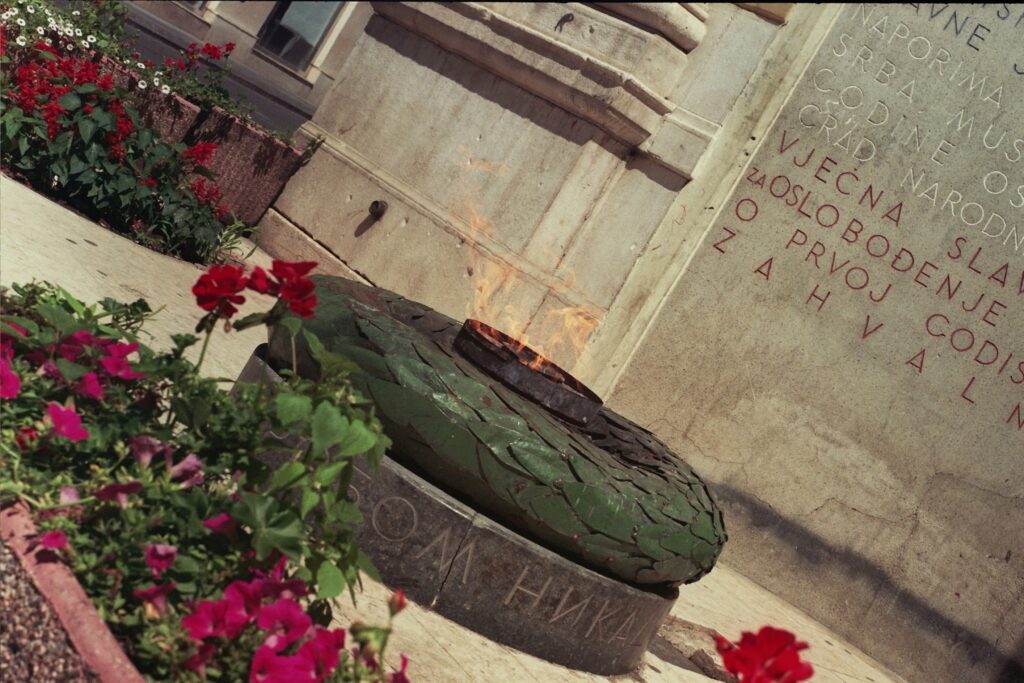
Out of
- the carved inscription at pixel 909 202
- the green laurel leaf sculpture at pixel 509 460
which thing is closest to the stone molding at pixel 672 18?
the carved inscription at pixel 909 202

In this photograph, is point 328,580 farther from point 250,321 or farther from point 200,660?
point 250,321

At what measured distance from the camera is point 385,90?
7680 mm

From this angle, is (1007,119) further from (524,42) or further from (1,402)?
(1,402)

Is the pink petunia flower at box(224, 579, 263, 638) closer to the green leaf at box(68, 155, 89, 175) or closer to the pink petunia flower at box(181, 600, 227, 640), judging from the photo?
the pink petunia flower at box(181, 600, 227, 640)

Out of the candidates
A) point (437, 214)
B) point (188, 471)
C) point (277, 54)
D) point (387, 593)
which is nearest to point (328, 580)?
point (188, 471)

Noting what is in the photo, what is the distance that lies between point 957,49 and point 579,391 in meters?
3.81

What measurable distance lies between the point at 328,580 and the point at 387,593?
1.24 meters

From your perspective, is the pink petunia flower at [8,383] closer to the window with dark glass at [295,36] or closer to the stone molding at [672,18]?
the stone molding at [672,18]

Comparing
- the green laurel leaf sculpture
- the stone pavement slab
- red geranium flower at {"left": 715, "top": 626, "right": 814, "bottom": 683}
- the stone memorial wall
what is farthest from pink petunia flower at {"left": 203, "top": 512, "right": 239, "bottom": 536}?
the stone memorial wall

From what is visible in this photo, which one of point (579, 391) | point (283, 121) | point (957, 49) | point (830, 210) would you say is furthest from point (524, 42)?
point (283, 121)

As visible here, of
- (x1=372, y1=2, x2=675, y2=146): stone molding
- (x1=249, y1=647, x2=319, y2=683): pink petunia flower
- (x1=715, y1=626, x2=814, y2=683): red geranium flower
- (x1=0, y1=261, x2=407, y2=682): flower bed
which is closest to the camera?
(x1=715, y1=626, x2=814, y2=683): red geranium flower

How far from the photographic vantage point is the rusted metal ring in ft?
13.5

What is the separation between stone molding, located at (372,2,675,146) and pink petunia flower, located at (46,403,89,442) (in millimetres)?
4704

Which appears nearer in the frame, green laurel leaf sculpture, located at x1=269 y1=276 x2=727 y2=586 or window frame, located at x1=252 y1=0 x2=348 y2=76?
green laurel leaf sculpture, located at x1=269 y1=276 x2=727 y2=586
